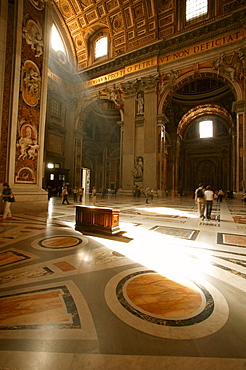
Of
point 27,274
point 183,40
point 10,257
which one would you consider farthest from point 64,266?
point 183,40

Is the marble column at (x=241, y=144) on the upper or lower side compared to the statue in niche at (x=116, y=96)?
lower

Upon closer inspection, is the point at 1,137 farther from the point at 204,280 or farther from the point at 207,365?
the point at 207,365

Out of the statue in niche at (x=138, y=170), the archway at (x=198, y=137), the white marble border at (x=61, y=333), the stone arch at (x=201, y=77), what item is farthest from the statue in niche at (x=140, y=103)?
the white marble border at (x=61, y=333)

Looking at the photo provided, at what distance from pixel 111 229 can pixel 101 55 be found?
2276 cm

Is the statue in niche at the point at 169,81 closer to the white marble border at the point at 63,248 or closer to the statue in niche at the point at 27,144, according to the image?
the statue in niche at the point at 27,144

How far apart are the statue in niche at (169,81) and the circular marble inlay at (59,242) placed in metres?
17.2

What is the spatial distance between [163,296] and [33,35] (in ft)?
29.8

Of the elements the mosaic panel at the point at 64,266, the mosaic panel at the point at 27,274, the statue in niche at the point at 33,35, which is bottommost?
the mosaic panel at the point at 27,274

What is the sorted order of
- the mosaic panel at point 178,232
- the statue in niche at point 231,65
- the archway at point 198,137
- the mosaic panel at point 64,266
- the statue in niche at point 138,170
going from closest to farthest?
the mosaic panel at point 64,266, the mosaic panel at point 178,232, the statue in niche at point 231,65, the statue in niche at point 138,170, the archway at point 198,137

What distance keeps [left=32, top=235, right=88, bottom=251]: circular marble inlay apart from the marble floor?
0.05 meters

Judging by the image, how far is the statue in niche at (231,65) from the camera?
14.4m

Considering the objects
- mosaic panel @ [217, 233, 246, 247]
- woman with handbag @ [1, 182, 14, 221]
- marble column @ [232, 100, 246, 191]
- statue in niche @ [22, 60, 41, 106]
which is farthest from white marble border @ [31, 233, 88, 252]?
marble column @ [232, 100, 246, 191]

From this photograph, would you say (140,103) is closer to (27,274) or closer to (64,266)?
(64,266)

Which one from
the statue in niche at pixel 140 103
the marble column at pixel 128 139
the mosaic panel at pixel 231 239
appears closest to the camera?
the mosaic panel at pixel 231 239
